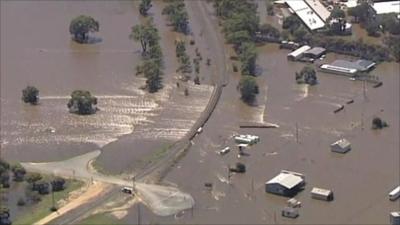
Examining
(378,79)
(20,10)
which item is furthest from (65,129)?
(20,10)

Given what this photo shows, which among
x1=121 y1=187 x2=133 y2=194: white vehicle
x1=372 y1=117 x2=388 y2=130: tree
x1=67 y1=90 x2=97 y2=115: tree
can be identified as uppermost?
x1=67 y1=90 x2=97 y2=115: tree

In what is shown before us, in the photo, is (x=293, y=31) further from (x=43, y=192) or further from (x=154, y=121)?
(x=43, y=192)

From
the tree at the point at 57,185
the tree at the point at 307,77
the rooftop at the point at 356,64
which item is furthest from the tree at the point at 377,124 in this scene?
the tree at the point at 57,185

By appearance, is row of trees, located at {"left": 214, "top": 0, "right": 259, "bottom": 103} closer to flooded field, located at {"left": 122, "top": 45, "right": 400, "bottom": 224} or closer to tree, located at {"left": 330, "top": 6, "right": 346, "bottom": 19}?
flooded field, located at {"left": 122, "top": 45, "right": 400, "bottom": 224}

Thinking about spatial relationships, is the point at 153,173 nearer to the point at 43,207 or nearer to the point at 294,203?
the point at 43,207

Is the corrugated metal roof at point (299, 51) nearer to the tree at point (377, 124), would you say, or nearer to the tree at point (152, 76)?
the tree at point (152, 76)

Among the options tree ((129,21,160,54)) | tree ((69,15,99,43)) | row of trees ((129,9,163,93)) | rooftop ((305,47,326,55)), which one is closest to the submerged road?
row of trees ((129,9,163,93))
